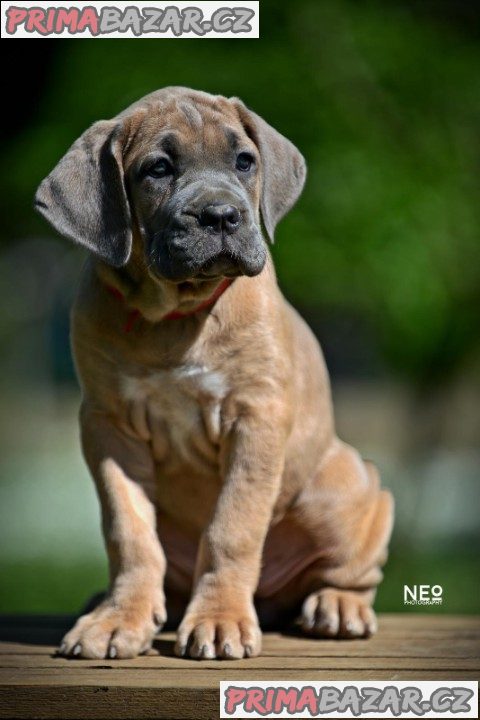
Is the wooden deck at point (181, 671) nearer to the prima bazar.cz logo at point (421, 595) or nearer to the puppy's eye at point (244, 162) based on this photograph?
the prima bazar.cz logo at point (421, 595)

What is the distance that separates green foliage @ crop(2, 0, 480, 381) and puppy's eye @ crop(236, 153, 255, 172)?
3849 mm

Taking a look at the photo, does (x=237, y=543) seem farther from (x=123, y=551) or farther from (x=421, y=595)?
(x=421, y=595)

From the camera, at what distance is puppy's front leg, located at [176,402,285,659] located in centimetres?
383

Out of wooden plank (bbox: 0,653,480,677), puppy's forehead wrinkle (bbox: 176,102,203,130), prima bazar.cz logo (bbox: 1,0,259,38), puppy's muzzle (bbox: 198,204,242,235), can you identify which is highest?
prima bazar.cz logo (bbox: 1,0,259,38)

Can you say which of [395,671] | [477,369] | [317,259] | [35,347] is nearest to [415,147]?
[317,259]

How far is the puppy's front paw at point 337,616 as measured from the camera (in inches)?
166

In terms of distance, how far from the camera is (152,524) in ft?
13.5

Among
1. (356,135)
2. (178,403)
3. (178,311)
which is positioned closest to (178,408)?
(178,403)

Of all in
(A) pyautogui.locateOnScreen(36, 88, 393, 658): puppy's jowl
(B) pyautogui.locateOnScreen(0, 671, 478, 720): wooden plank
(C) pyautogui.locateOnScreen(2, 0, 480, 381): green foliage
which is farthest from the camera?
(C) pyautogui.locateOnScreen(2, 0, 480, 381): green foliage

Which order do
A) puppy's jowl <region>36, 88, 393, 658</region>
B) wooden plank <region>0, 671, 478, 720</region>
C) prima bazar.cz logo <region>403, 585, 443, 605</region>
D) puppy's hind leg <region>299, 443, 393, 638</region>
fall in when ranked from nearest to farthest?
wooden plank <region>0, 671, 478, 720</region>, puppy's jowl <region>36, 88, 393, 658</region>, puppy's hind leg <region>299, 443, 393, 638</region>, prima bazar.cz logo <region>403, 585, 443, 605</region>

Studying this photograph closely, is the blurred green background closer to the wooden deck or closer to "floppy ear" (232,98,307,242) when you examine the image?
the wooden deck

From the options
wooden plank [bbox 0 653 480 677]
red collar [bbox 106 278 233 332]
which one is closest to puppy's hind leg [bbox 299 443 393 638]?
wooden plank [bbox 0 653 480 677]

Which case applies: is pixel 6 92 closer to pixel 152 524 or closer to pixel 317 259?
pixel 317 259

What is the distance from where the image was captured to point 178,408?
4.01 meters
